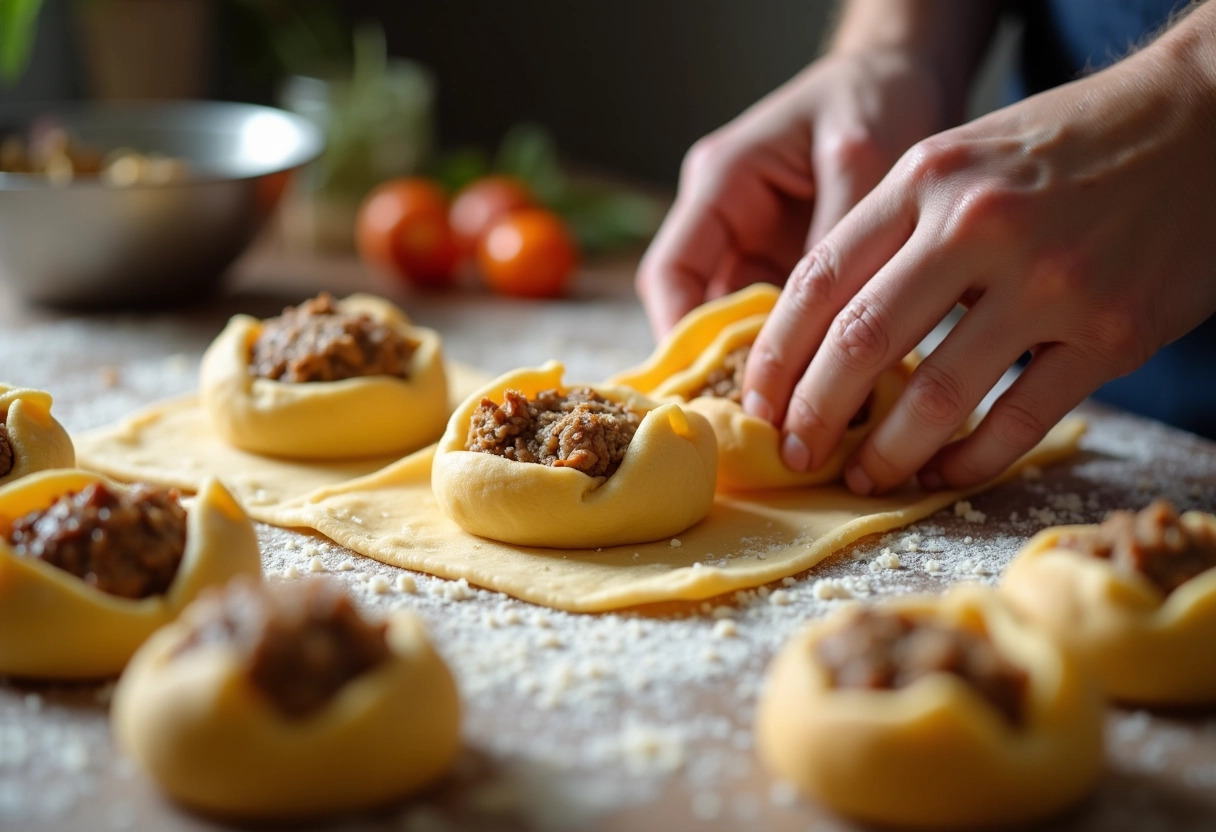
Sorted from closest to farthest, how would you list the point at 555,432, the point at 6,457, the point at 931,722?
the point at 931,722
the point at 6,457
the point at 555,432

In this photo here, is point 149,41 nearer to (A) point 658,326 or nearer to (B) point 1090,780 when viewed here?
(A) point 658,326

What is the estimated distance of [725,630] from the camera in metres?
2.05

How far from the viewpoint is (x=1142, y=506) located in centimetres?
263

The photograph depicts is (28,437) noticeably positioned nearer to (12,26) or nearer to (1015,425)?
(1015,425)

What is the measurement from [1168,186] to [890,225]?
1.63 ft

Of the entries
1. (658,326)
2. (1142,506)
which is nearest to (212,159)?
(658,326)

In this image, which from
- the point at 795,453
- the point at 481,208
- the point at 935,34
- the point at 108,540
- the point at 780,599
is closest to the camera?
the point at 108,540

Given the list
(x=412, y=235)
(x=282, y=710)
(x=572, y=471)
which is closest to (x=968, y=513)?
(x=572, y=471)

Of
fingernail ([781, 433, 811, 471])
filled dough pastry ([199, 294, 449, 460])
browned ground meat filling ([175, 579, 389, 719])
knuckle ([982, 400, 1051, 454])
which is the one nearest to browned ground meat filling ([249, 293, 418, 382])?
filled dough pastry ([199, 294, 449, 460])

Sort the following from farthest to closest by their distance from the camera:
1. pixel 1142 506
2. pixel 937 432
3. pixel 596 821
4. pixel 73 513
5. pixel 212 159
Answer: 1. pixel 212 159
2. pixel 1142 506
3. pixel 937 432
4. pixel 73 513
5. pixel 596 821

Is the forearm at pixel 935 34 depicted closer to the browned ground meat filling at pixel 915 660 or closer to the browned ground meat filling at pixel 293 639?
the browned ground meat filling at pixel 915 660

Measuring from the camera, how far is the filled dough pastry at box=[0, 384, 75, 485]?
229 cm

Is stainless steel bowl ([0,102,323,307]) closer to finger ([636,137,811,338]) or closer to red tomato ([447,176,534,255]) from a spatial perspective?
red tomato ([447,176,534,255])

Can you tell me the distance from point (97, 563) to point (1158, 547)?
161 centimetres
